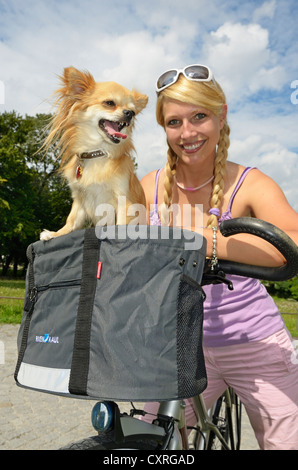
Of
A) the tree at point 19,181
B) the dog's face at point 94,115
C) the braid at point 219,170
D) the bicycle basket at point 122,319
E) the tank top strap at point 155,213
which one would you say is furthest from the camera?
the tree at point 19,181

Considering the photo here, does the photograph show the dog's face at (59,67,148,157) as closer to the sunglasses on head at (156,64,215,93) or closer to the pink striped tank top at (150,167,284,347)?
the sunglasses on head at (156,64,215,93)

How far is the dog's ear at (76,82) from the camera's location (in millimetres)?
2826

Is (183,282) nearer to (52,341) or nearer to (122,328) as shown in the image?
(122,328)

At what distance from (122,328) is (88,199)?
64.8 inches

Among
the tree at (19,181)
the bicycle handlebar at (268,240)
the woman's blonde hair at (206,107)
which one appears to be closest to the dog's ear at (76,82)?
the woman's blonde hair at (206,107)

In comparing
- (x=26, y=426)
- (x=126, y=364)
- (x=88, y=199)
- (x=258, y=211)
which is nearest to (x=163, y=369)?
(x=126, y=364)

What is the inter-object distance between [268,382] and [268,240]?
1089mm

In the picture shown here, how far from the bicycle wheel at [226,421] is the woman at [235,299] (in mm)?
467

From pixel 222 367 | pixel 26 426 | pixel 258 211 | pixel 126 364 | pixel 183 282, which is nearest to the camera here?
pixel 126 364

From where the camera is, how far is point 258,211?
2.18 metres

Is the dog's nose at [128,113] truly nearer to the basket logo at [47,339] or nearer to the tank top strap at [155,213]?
the tank top strap at [155,213]

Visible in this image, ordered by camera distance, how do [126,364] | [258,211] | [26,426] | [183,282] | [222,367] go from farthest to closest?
[26,426]
[222,367]
[258,211]
[183,282]
[126,364]

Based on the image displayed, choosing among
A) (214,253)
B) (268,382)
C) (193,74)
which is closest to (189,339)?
(214,253)
